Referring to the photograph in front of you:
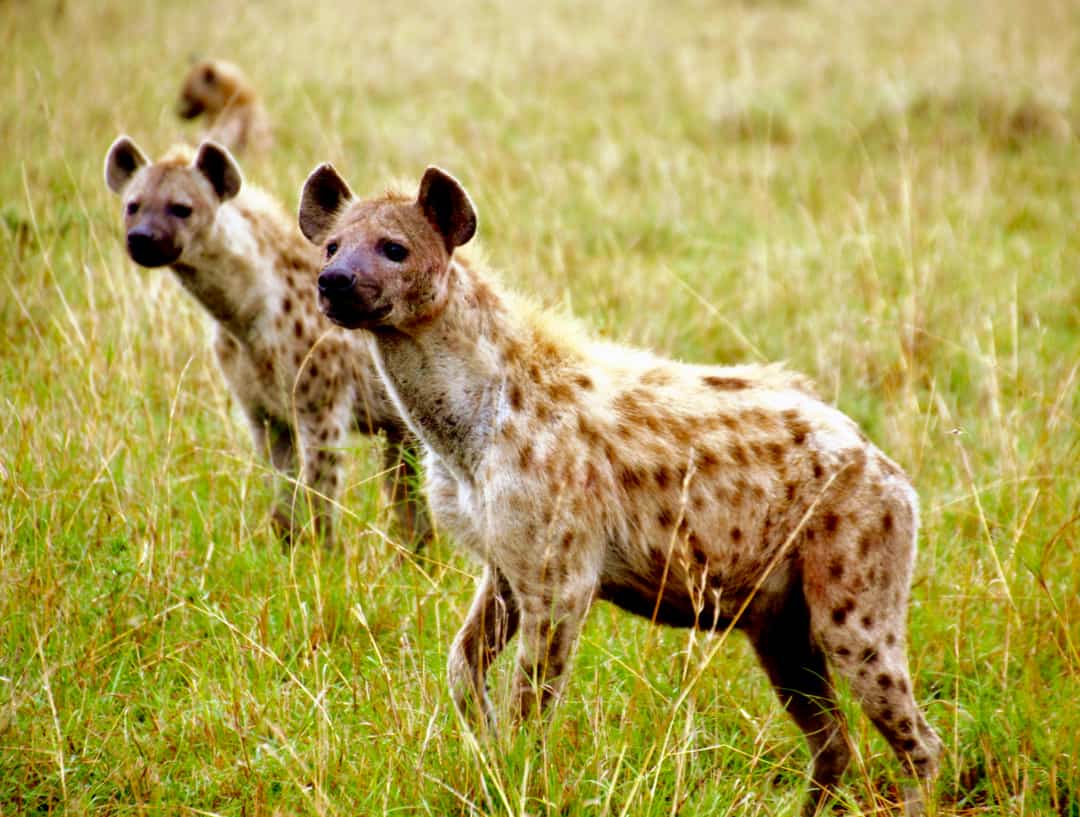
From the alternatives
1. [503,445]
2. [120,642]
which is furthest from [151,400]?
[503,445]

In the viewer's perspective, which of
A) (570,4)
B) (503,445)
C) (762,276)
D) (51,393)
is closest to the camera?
(503,445)

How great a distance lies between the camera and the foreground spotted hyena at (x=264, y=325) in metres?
4.24

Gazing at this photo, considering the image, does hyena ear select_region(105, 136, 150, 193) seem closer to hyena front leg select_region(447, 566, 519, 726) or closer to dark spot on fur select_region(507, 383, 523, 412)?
dark spot on fur select_region(507, 383, 523, 412)

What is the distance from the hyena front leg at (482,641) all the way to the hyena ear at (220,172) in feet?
6.39

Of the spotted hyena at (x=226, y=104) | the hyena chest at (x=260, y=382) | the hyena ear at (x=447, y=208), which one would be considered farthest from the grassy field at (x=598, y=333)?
the hyena ear at (x=447, y=208)

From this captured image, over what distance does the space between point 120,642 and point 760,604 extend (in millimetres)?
1554

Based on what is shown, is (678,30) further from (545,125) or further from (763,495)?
(763,495)

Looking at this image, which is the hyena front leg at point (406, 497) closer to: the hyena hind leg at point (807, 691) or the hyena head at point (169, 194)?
the hyena head at point (169, 194)

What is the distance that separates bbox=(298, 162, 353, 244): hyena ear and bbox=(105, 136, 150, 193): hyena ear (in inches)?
59.4

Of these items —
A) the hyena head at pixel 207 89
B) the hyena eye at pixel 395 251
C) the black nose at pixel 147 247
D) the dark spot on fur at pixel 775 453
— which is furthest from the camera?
the hyena head at pixel 207 89

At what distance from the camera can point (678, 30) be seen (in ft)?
41.2

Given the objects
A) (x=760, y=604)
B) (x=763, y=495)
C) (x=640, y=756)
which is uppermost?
(x=763, y=495)

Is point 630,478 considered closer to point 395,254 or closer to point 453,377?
point 453,377

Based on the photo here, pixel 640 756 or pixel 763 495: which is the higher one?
pixel 763 495
